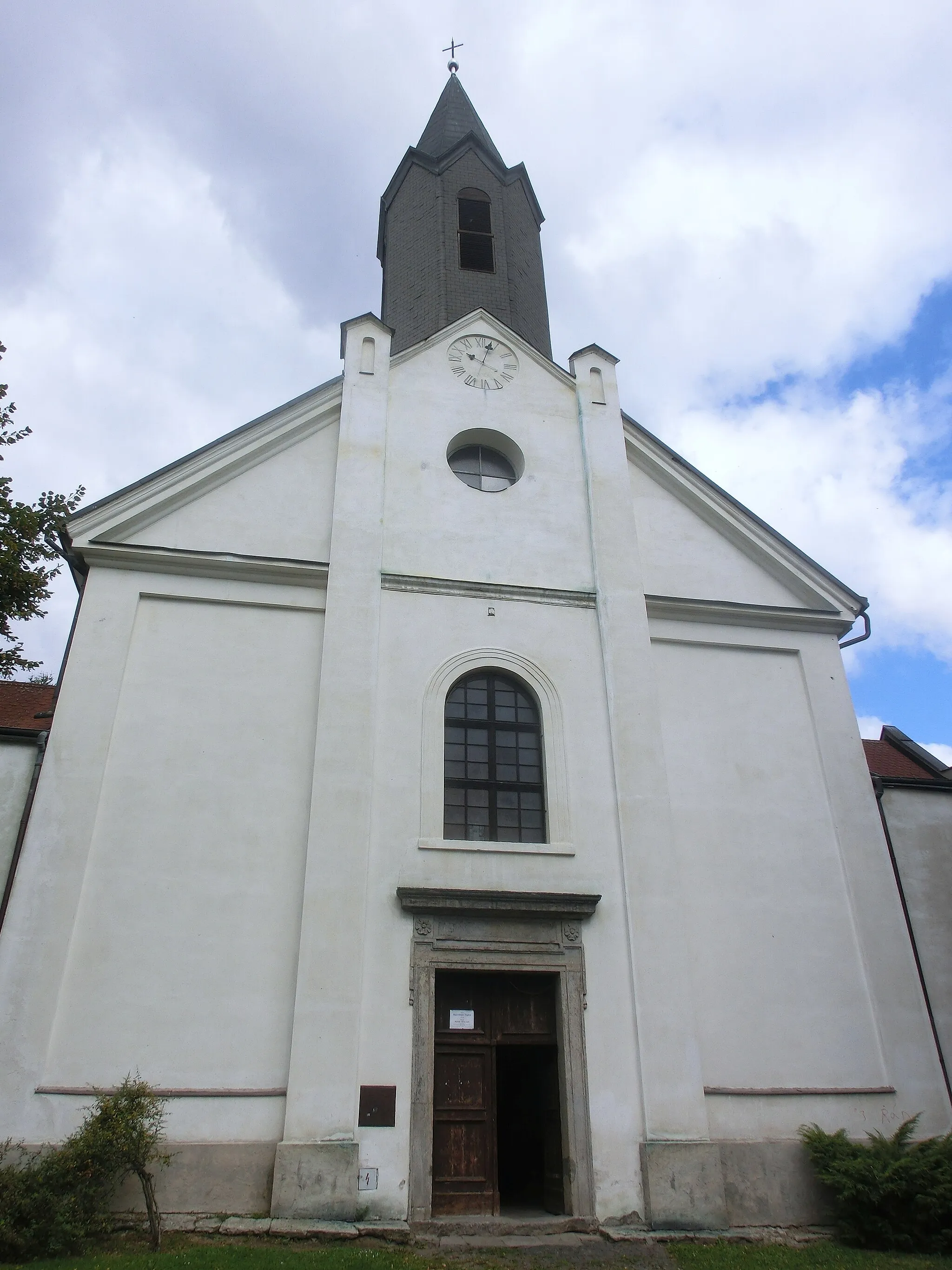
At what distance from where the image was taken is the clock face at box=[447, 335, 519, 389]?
14969 millimetres

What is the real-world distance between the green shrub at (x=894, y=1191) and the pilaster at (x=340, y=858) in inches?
201

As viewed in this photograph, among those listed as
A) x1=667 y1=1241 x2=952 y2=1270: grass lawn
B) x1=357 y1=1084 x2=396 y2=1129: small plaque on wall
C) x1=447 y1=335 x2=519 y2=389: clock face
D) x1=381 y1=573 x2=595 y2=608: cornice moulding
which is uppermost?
x1=447 y1=335 x2=519 y2=389: clock face

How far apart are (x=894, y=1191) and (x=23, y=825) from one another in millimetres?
10114

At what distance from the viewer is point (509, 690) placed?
12367 millimetres

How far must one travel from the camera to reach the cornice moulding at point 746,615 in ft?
43.8

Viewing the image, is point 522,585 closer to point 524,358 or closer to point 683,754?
point 683,754

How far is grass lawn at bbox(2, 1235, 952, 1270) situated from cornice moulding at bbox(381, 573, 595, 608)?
7.59 metres

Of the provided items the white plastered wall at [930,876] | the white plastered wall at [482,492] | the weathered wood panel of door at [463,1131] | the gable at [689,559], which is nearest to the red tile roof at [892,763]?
the white plastered wall at [930,876]

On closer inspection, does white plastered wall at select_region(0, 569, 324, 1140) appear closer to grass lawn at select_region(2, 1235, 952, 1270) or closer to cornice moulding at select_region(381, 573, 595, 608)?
cornice moulding at select_region(381, 573, 595, 608)

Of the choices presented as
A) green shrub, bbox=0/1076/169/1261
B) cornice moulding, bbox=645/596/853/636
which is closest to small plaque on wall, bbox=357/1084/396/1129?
green shrub, bbox=0/1076/169/1261

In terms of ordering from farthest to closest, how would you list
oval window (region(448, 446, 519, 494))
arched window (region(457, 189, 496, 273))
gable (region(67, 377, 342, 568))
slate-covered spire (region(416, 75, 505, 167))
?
slate-covered spire (region(416, 75, 505, 167)) < arched window (region(457, 189, 496, 273)) < oval window (region(448, 446, 519, 494)) < gable (region(67, 377, 342, 568))

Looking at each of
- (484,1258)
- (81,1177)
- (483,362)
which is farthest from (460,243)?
(484,1258)

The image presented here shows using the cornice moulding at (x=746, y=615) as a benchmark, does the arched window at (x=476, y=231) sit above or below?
above

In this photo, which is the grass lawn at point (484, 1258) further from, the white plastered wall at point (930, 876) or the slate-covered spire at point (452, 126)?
the slate-covered spire at point (452, 126)
